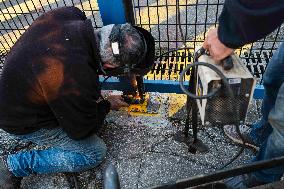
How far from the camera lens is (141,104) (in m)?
3.07

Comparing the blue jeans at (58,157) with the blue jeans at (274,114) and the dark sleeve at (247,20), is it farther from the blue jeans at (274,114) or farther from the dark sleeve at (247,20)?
the dark sleeve at (247,20)

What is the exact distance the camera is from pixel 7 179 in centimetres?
250

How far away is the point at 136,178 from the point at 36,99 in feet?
3.36

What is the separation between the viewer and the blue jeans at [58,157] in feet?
8.25

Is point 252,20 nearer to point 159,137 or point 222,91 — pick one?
point 222,91

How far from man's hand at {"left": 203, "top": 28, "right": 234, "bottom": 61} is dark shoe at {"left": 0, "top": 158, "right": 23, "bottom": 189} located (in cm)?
185

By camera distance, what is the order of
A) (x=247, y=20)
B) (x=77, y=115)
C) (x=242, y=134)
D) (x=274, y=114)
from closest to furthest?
(x=247, y=20) < (x=274, y=114) < (x=77, y=115) < (x=242, y=134)

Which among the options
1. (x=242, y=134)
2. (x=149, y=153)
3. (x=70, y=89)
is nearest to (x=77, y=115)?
(x=70, y=89)

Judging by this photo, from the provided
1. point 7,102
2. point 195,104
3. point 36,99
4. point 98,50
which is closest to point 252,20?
point 195,104

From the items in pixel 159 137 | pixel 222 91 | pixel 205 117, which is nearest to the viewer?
pixel 222 91

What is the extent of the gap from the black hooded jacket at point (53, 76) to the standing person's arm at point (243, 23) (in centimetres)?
86

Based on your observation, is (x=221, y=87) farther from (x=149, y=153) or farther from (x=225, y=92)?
(x=149, y=153)

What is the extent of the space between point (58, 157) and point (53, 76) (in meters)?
0.79

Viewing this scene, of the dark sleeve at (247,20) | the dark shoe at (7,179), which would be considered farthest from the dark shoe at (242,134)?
the dark shoe at (7,179)
